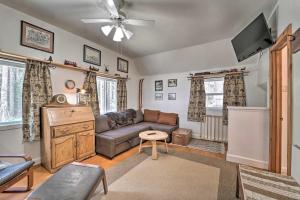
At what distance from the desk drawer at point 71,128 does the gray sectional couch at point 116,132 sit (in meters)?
0.38

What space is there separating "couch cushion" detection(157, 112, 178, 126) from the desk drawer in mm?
2479

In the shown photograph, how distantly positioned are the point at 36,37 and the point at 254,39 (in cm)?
396

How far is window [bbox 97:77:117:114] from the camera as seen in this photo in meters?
4.32

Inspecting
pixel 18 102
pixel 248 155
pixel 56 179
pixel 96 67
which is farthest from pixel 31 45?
pixel 248 155

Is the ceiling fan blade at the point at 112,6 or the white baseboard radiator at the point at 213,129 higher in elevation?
the ceiling fan blade at the point at 112,6


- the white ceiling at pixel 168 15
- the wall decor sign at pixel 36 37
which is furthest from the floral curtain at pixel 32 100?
the white ceiling at pixel 168 15

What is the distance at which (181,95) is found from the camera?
5.04 m

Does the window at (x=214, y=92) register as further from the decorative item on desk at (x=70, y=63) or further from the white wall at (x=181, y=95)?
the decorative item on desk at (x=70, y=63)

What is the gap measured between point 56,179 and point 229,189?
90.4 inches

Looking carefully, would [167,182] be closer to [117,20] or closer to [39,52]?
[117,20]

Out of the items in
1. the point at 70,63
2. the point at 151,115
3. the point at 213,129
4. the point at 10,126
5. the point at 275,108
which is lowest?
the point at 213,129

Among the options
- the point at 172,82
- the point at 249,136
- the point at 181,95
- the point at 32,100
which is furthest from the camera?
the point at 172,82

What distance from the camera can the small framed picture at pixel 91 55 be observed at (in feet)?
11.9

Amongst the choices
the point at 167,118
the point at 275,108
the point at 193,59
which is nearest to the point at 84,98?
the point at 167,118
